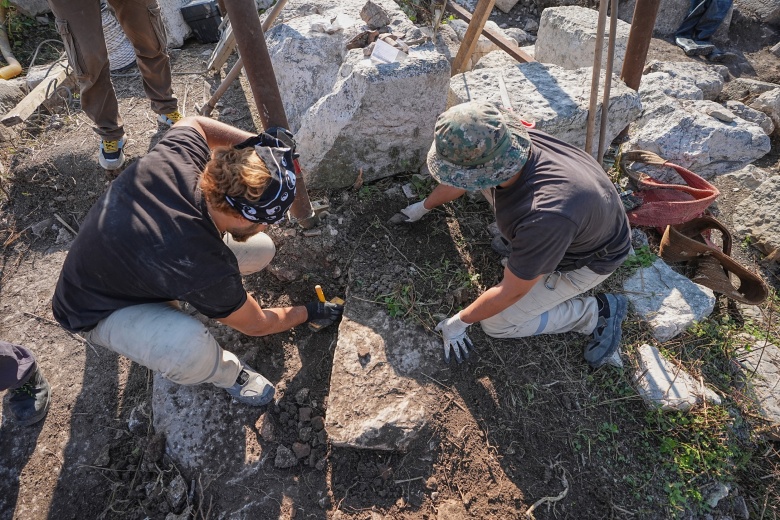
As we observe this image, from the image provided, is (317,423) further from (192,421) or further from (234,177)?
(234,177)

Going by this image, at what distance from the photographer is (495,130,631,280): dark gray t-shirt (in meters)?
2.00

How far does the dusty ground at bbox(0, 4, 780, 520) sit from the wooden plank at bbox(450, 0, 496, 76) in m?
1.26

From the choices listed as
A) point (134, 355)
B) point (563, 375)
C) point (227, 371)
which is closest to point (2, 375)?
point (134, 355)

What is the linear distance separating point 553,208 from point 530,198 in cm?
13

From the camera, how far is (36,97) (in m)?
4.24

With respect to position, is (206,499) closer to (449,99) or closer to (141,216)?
(141,216)

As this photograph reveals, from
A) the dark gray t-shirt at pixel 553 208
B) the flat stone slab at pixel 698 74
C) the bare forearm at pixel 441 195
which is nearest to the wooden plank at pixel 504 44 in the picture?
Result: the bare forearm at pixel 441 195

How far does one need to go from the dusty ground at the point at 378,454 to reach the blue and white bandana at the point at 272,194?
3.60 ft

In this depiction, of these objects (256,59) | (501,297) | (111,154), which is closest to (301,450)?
(501,297)

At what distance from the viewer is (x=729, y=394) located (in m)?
2.83

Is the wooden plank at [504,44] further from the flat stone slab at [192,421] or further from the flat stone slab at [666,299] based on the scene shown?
the flat stone slab at [192,421]

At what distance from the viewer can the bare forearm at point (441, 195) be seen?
9.53 feet

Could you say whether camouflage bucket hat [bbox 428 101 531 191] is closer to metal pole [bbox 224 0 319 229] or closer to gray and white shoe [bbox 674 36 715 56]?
metal pole [bbox 224 0 319 229]

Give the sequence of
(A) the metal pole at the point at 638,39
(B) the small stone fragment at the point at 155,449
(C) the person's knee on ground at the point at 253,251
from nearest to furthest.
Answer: (B) the small stone fragment at the point at 155,449
(C) the person's knee on ground at the point at 253,251
(A) the metal pole at the point at 638,39
